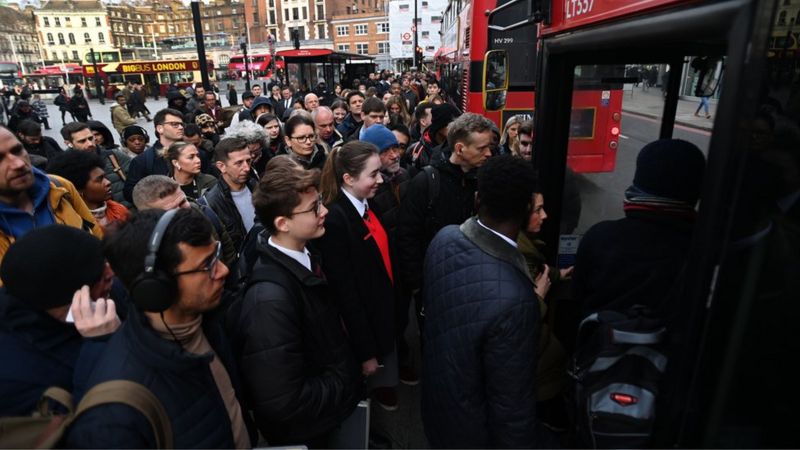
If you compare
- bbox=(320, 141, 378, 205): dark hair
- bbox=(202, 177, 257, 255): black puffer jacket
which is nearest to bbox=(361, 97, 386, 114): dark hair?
bbox=(202, 177, 257, 255): black puffer jacket

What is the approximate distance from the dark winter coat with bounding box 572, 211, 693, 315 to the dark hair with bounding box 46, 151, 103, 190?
3.54m

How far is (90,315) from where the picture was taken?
1593 millimetres

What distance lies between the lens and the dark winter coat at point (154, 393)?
1.21 meters

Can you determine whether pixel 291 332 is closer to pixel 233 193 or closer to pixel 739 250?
pixel 739 250

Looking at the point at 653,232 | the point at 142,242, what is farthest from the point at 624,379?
→ the point at 142,242

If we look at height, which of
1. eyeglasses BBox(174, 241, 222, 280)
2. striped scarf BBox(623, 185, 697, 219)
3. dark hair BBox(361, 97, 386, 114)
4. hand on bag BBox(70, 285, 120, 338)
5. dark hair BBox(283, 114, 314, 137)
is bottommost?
hand on bag BBox(70, 285, 120, 338)

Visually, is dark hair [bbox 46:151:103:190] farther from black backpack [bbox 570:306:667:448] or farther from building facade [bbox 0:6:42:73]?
building facade [bbox 0:6:42:73]

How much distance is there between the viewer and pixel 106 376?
4.28 feet

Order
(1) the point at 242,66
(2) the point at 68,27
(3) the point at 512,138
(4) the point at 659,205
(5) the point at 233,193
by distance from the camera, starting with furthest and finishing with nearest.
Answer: (2) the point at 68,27 → (1) the point at 242,66 → (3) the point at 512,138 → (5) the point at 233,193 → (4) the point at 659,205

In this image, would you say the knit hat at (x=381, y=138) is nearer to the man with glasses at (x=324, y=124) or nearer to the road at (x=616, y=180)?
the road at (x=616, y=180)

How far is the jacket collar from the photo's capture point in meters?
1.83

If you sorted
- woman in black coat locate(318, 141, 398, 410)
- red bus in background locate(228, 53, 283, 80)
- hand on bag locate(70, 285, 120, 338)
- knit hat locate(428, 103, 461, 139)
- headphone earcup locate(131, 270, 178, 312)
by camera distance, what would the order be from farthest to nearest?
red bus in background locate(228, 53, 283, 80)
knit hat locate(428, 103, 461, 139)
woman in black coat locate(318, 141, 398, 410)
hand on bag locate(70, 285, 120, 338)
headphone earcup locate(131, 270, 178, 312)

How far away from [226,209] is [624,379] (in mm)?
2945

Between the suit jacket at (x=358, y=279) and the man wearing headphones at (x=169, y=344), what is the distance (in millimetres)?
936
